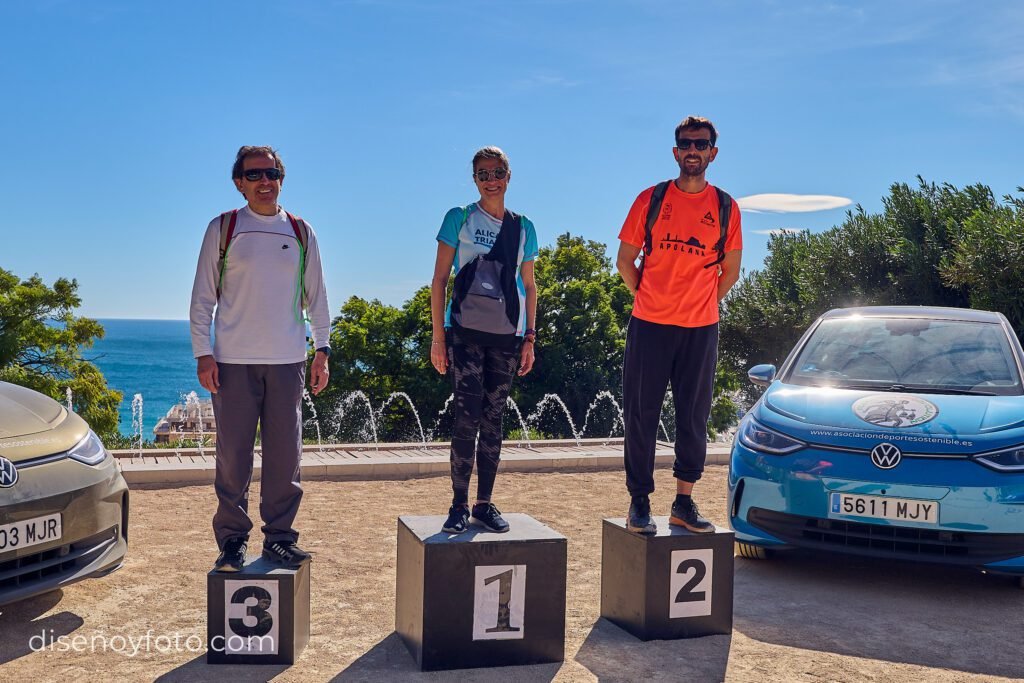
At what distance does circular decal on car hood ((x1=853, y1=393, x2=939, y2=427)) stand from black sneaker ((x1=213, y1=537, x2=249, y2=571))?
131 inches

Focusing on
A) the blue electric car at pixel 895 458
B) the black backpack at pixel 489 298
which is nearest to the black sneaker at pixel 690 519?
the blue electric car at pixel 895 458

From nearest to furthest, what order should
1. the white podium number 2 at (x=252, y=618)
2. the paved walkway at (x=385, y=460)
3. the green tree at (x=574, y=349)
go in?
the white podium number 2 at (x=252, y=618)
the paved walkway at (x=385, y=460)
the green tree at (x=574, y=349)

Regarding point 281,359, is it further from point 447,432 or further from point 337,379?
point 337,379

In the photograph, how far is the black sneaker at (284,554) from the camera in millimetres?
3900

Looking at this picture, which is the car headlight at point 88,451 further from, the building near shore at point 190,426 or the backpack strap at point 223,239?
the building near shore at point 190,426

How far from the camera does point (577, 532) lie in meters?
6.69

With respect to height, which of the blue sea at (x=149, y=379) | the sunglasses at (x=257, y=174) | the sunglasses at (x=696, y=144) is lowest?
the blue sea at (x=149, y=379)

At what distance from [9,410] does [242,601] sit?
1684mm

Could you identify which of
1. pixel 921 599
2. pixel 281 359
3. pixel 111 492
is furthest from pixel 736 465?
pixel 111 492

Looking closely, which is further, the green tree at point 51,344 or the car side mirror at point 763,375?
the green tree at point 51,344

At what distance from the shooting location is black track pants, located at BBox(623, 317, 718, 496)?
178 inches

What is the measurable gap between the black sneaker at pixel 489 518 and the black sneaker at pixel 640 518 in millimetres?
600

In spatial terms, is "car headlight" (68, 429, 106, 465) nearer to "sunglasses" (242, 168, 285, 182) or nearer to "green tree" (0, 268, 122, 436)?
"sunglasses" (242, 168, 285, 182)

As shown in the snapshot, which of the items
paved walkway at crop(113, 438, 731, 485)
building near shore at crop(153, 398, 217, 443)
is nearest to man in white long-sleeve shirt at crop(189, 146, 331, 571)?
paved walkway at crop(113, 438, 731, 485)
